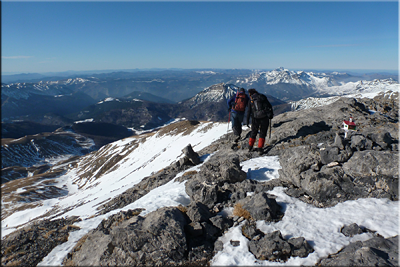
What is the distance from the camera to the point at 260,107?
1322 centimetres

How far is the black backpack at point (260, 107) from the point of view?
13117 mm

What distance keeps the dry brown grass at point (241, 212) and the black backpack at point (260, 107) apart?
6.87 metres

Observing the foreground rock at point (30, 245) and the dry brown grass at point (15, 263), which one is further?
the foreground rock at point (30, 245)

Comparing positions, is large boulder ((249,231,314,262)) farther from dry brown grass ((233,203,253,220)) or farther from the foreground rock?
the foreground rock

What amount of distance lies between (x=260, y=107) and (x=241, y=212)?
774 cm

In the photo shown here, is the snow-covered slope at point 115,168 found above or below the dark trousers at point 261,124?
below

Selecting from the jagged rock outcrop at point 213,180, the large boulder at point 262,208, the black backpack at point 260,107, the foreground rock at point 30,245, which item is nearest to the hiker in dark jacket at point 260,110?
the black backpack at point 260,107

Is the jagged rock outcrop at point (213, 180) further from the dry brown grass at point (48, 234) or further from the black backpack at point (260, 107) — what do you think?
the dry brown grass at point (48, 234)

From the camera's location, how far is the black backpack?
43.0ft

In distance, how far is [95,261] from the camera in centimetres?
673

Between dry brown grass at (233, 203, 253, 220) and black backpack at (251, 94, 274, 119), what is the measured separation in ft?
22.5

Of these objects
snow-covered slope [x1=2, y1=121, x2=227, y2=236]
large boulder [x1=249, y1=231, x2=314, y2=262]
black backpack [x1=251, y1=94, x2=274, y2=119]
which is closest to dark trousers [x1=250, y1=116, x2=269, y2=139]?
black backpack [x1=251, y1=94, x2=274, y2=119]

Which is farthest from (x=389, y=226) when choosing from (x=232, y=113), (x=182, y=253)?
(x=232, y=113)

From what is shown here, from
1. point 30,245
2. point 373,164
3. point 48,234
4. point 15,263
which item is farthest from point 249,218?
point 30,245
